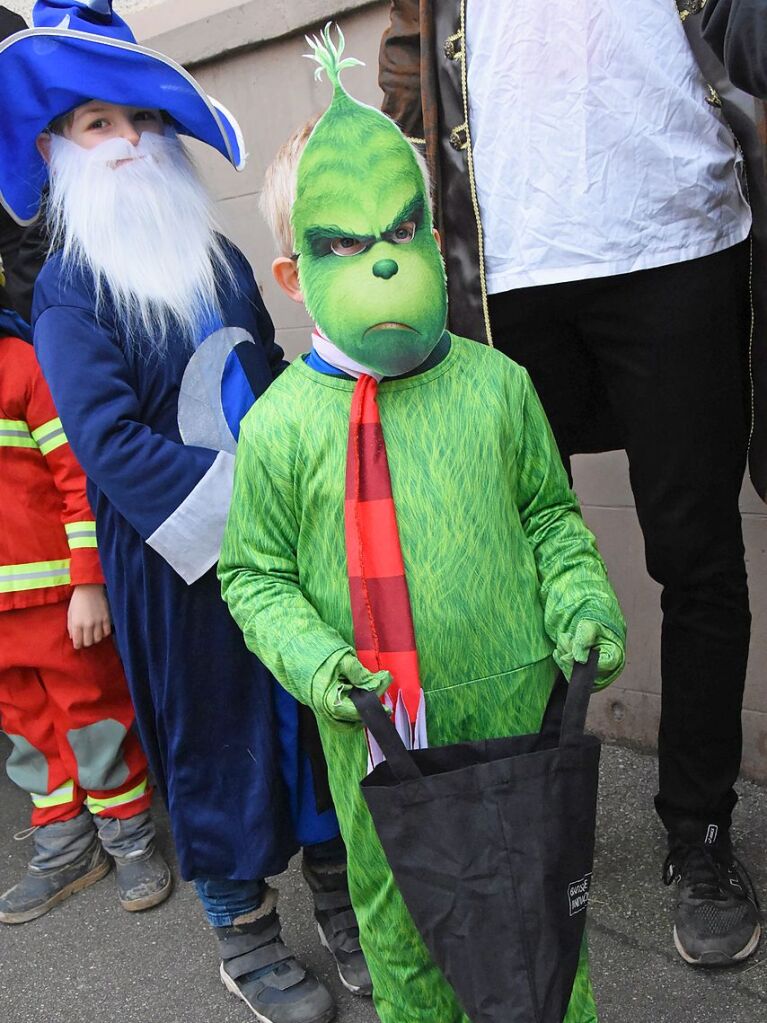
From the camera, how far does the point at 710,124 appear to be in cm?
187

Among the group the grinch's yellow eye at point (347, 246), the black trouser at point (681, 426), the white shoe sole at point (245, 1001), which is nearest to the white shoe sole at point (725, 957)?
the black trouser at point (681, 426)

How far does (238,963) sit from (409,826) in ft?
3.43

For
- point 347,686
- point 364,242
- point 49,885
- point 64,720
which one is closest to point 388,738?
point 347,686

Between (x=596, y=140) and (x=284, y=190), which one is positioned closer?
(x=284, y=190)

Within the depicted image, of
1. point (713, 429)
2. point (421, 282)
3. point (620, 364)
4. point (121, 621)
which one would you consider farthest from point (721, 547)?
point (121, 621)

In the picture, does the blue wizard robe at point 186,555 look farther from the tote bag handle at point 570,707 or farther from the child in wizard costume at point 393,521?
the tote bag handle at point 570,707

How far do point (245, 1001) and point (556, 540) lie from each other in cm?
125

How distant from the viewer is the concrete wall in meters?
2.78

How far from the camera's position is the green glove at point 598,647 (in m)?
1.43

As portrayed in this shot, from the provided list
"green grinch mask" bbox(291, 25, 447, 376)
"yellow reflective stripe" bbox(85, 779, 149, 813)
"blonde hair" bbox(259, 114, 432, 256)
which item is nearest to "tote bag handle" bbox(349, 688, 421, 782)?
"green grinch mask" bbox(291, 25, 447, 376)

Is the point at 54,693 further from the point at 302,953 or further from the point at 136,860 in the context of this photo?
the point at 302,953

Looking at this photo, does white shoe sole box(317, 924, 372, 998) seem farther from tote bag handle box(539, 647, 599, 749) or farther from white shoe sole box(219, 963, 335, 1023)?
tote bag handle box(539, 647, 599, 749)

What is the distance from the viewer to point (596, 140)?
1873mm

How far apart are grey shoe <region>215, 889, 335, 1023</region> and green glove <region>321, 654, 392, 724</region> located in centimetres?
98
